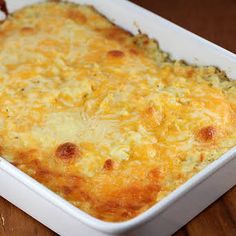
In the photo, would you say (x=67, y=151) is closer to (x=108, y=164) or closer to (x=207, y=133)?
(x=108, y=164)

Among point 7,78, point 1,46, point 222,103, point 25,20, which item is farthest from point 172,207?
point 25,20

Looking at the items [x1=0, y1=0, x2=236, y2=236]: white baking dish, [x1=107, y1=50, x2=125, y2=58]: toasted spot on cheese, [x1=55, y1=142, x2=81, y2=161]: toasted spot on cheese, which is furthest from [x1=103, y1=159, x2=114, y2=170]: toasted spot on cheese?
[x1=107, y1=50, x2=125, y2=58]: toasted spot on cheese

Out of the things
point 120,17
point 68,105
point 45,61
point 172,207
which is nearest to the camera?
point 172,207

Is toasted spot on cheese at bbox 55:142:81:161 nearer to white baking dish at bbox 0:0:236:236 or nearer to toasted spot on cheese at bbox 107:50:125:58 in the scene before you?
white baking dish at bbox 0:0:236:236

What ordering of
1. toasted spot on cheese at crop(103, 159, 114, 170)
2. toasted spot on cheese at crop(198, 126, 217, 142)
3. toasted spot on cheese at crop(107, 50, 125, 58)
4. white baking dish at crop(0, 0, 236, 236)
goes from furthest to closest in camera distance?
toasted spot on cheese at crop(107, 50, 125, 58), toasted spot on cheese at crop(198, 126, 217, 142), toasted spot on cheese at crop(103, 159, 114, 170), white baking dish at crop(0, 0, 236, 236)

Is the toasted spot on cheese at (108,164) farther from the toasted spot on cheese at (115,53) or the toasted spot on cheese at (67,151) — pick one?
the toasted spot on cheese at (115,53)

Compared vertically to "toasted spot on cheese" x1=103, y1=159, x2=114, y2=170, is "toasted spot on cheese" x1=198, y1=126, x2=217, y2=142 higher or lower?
higher

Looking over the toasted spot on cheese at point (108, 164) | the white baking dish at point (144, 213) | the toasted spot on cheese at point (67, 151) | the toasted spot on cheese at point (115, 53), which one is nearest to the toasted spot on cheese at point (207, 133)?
the white baking dish at point (144, 213)

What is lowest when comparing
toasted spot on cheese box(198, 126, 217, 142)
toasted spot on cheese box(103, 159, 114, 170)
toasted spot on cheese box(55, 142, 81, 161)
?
toasted spot on cheese box(55, 142, 81, 161)

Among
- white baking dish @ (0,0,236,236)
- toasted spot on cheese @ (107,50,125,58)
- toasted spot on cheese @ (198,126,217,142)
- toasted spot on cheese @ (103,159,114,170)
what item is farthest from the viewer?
toasted spot on cheese @ (107,50,125,58)

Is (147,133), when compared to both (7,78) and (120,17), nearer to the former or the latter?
(7,78)

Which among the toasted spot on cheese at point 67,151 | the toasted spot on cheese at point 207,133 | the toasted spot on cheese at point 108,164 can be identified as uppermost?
the toasted spot on cheese at point 207,133
